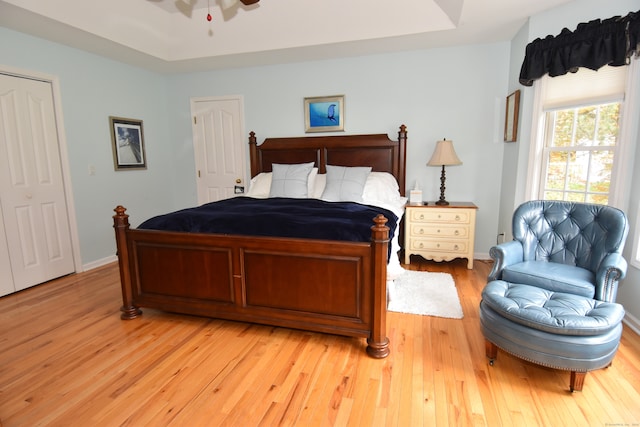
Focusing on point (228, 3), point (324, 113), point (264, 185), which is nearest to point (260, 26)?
point (228, 3)

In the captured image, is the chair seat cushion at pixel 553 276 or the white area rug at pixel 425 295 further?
the white area rug at pixel 425 295

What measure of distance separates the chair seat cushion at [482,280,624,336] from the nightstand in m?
1.67

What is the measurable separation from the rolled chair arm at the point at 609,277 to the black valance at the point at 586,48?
1.44 metres

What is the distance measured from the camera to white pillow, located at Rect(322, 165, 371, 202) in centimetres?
358

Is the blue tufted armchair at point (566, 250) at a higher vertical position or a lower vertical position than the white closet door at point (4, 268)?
higher

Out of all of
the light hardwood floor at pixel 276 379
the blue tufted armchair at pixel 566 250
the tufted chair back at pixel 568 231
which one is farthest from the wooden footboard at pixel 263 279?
the tufted chair back at pixel 568 231

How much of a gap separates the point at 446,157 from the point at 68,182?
165 inches

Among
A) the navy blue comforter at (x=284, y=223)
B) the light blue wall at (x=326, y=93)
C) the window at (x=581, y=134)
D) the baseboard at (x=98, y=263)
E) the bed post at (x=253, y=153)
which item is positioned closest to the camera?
the navy blue comforter at (x=284, y=223)

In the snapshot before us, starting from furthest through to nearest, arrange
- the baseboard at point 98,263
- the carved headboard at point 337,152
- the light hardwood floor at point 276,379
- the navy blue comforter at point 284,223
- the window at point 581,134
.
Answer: the carved headboard at point 337,152 → the baseboard at point 98,263 → the window at point 581,134 → the navy blue comforter at point 284,223 → the light hardwood floor at point 276,379

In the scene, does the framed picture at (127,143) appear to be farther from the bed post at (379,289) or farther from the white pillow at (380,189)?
the bed post at (379,289)

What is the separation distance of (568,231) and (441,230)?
56.2 inches

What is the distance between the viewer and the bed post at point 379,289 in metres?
2.03

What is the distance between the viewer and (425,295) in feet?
10.0

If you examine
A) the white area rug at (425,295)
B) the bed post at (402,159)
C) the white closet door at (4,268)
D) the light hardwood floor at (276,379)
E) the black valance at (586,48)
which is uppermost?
the black valance at (586,48)
